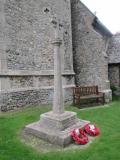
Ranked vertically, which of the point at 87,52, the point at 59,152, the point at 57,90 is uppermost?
the point at 87,52

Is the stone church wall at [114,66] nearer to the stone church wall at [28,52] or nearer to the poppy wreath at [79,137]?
the stone church wall at [28,52]

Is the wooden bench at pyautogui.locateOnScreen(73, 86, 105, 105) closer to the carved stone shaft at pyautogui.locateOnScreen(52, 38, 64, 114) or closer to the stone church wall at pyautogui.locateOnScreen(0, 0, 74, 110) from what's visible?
the stone church wall at pyautogui.locateOnScreen(0, 0, 74, 110)

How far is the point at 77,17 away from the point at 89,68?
3.92 meters

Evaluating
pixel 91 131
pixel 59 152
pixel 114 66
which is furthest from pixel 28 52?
pixel 114 66

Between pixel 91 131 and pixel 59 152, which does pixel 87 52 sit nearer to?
pixel 91 131

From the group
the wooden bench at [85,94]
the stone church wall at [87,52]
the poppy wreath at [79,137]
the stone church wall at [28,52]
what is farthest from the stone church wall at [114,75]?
the poppy wreath at [79,137]

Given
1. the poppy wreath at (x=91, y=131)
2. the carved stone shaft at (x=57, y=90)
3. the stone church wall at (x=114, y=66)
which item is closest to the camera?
the carved stone shaft at (x=57, y=90)

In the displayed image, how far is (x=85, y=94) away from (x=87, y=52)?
3520 millimetres

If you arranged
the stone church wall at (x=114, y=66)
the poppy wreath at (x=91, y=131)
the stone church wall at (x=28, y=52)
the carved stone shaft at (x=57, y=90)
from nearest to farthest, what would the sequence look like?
1. the carved stone shaft at (x=57, y=90)
2. the poppy wreath at (x=91, y=131)
3. the stone church wall at (x=28, y=52)
4. the stone church wall at (x=114, y=66)

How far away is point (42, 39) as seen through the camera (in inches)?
453

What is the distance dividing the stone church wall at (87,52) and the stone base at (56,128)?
7514 mm

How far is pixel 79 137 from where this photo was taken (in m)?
5.75

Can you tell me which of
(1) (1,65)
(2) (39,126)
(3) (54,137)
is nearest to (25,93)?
(1) (1,65)

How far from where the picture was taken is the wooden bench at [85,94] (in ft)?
38.5
